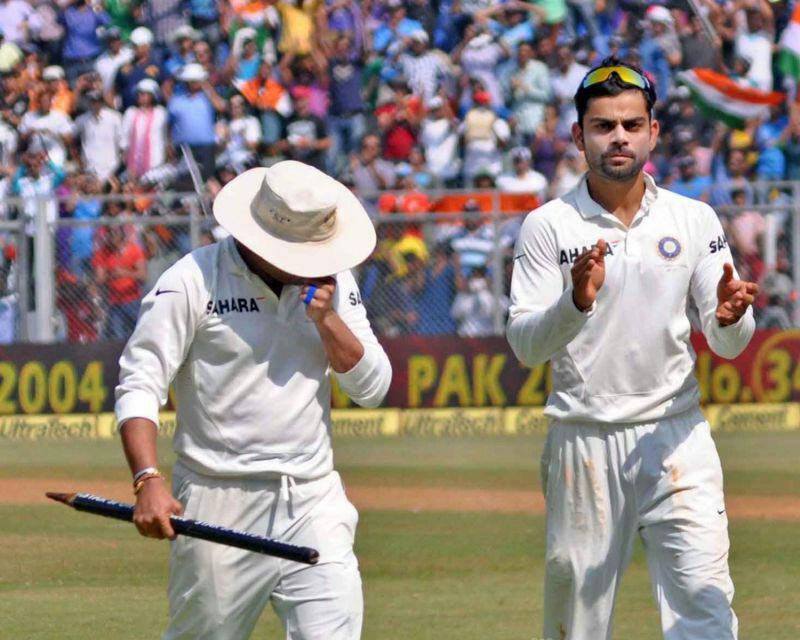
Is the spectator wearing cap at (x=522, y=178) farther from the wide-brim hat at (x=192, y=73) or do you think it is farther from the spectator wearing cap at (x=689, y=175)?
the wide-brim hat at (x=192, y=73)

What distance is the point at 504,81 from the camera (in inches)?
853

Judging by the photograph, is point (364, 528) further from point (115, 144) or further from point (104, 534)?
point (115, 144)

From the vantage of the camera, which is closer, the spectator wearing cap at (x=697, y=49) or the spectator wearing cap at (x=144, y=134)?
the spectator wearing cap at (x=144, y=134)

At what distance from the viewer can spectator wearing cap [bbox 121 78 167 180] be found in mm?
20453

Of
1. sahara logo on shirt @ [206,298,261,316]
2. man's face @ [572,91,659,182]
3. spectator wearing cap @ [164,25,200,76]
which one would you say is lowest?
spectator wearing cap @ [164,25,200,76]

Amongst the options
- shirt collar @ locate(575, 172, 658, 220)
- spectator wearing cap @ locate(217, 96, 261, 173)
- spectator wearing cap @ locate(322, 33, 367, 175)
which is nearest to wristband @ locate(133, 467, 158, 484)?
shirt collar @ locate(575, 172, 658, 220)

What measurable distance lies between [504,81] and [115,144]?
15.1 feet

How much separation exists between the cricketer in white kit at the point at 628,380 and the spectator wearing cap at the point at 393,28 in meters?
15.7

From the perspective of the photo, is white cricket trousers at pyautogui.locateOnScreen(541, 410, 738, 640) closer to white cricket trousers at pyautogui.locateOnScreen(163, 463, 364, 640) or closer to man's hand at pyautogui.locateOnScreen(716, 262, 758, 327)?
man's hand at pyautogui.locateOnScreen(716, 262, 758, 327)

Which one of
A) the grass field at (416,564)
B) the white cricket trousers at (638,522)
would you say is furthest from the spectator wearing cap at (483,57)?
the white cricket trousers at (638,522)

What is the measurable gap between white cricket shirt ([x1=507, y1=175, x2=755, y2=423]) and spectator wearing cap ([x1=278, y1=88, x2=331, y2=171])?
14047 millimetres

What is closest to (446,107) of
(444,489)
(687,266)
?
(444,489)

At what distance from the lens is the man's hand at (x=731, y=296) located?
19.7ft

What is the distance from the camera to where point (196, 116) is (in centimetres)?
2070
